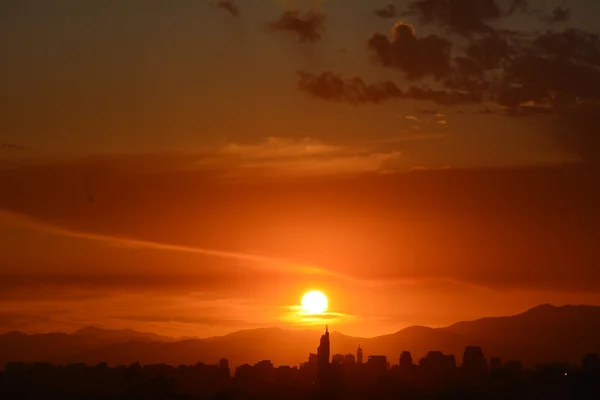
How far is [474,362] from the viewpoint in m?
152

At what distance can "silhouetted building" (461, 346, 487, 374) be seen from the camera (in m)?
146

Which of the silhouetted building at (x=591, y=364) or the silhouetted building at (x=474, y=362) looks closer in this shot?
the silhouetted building at (x=591, y=364)

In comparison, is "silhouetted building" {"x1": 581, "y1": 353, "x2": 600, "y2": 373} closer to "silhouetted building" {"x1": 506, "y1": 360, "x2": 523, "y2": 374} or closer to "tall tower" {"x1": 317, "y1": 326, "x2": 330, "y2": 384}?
"silhouetted building" {"x1": 506, "y1": 360, "x2": 523, "y2": 374}

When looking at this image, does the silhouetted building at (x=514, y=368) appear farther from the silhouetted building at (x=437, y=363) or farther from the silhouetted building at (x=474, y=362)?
the silhouetted building at (x=437, y=363)

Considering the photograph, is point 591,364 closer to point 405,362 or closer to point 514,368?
point 514,368

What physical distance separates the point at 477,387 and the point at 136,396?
4379 cm

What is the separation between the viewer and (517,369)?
146m

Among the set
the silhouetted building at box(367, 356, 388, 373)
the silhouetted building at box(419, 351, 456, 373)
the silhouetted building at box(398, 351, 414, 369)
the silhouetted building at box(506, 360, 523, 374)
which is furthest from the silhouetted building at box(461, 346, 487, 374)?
the silhouetted building at box(367, 356, 388, 373)

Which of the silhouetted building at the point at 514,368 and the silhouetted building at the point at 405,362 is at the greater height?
the silhouetted building at the point at 405,362

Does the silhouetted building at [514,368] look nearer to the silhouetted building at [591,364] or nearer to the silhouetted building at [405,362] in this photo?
the silhouetted building at [591,364]

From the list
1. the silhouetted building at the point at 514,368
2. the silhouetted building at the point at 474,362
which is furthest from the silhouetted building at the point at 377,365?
the silhouetted building at the point at 514,368

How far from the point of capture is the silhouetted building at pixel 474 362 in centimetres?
14612

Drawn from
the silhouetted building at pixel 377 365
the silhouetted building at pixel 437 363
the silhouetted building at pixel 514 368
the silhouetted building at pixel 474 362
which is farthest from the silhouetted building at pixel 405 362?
the silhouetted building at pixel 514 368

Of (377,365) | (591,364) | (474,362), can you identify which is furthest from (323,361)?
(591,364)
